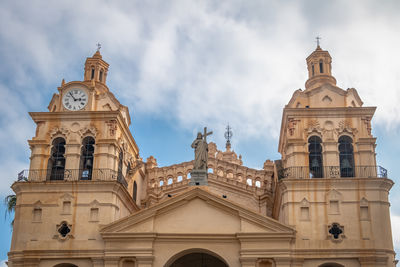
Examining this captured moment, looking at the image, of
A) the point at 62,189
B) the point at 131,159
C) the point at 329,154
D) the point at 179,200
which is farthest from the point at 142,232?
the point at 329,154

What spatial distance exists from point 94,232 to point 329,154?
1385 centimetres

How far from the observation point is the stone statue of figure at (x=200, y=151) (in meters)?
36.5

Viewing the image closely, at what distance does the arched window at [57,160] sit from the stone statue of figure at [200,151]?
7.76m

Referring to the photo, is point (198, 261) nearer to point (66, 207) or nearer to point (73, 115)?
point (66, 207)

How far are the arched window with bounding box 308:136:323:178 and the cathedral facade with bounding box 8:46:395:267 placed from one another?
0.19 ft

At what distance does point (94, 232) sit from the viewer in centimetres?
3453

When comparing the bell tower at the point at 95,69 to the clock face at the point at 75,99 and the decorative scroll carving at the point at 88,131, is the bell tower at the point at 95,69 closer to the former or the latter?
the clock face at the point at 75,99

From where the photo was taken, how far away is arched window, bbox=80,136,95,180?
3678 centimetres

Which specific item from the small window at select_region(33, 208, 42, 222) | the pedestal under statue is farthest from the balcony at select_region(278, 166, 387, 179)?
the small window at select_region(33, 208, 42, 222)

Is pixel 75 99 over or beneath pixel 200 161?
over

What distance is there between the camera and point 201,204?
35000mm

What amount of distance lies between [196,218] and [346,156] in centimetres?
937

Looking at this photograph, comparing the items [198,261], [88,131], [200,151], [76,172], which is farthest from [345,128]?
[76,172]

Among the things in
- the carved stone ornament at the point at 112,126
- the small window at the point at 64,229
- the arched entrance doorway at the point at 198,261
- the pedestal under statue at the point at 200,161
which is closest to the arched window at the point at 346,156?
the pedestal under statue at the point at 200,161
